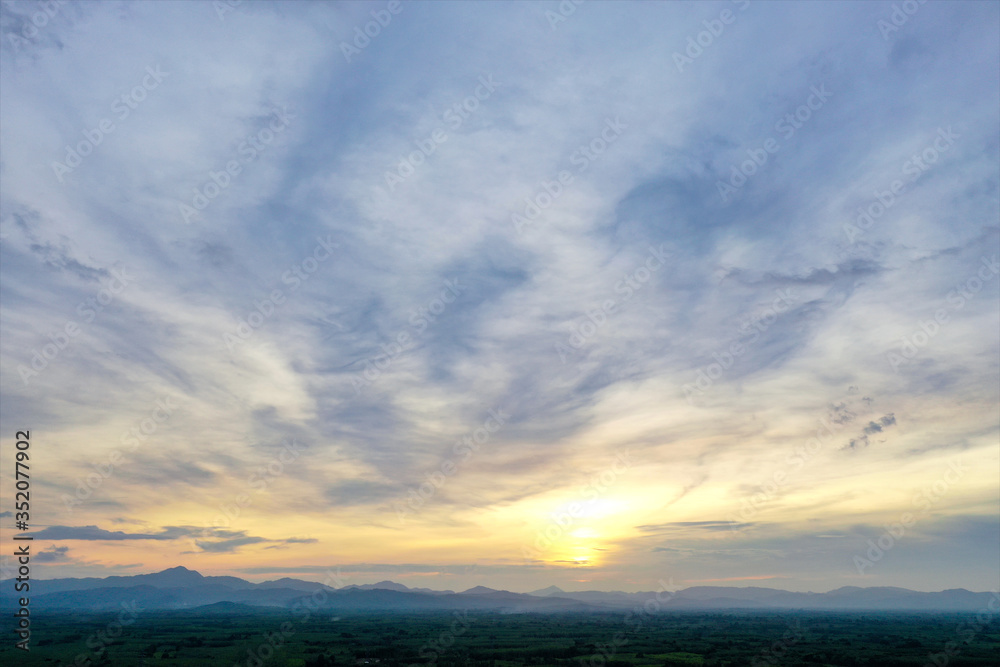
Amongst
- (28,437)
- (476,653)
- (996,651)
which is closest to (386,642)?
(476,653)

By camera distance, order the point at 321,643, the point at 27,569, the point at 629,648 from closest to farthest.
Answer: the point at 27,569 → the point at 629,648 → the point at 321,643

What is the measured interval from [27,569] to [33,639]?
12117cm

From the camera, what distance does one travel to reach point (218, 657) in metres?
96.6

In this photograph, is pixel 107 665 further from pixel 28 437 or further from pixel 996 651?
pixel 996 651

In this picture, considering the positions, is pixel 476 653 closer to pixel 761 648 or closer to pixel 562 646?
pixel 562 646

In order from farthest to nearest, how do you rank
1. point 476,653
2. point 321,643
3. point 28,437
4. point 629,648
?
point 321,643 < point 629,648 < point 476,653 < point 28,437

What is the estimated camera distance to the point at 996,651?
10512cm

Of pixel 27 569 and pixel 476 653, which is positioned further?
pixel 476 653

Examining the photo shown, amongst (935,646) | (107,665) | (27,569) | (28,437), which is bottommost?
(935,646)

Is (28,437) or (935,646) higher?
(28,437)

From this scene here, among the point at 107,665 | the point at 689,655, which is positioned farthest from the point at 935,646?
the point at 107,665

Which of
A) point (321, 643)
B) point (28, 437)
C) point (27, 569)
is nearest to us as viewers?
point (28, 437)

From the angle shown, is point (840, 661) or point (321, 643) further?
point (321, 643)

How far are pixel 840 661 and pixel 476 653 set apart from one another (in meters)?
62.6
